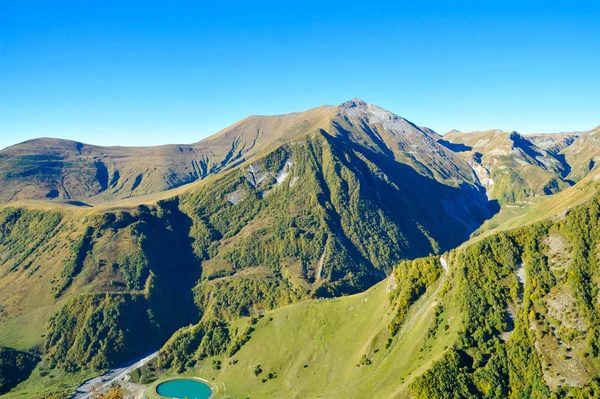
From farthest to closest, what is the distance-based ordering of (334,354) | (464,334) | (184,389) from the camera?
(184,389) < (334,354) < (464,334)

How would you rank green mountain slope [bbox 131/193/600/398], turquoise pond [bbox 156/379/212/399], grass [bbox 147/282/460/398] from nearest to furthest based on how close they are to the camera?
green mountain slope [bbox 131/193/600/398]
grass [bbox 147/282/460/398]
turquoise pond [bbox 156/379/212/399]

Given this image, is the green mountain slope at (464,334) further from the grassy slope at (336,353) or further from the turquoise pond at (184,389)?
the turquoise pond at (184,389)

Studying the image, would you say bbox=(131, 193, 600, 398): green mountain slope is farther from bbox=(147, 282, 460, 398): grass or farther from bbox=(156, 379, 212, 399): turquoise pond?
bbox=(156, 379, 212, 399): turquoise pond

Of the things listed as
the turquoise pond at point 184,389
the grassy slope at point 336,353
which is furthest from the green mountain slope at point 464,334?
the turquoise pond at point 184,389

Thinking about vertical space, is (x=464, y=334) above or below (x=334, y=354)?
above

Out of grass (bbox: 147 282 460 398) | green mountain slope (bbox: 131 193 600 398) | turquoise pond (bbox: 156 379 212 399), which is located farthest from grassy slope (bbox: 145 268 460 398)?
turquoise pond (bbox: 156 379 212 399)

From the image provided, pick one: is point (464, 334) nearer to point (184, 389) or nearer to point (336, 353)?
point (336, 353)

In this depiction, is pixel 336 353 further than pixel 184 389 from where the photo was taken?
No

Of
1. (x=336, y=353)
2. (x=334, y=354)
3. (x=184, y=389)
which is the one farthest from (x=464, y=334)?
(x=184, y=389)

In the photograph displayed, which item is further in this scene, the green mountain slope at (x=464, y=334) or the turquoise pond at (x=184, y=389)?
the turquoise pond at (x=184, y=389)
